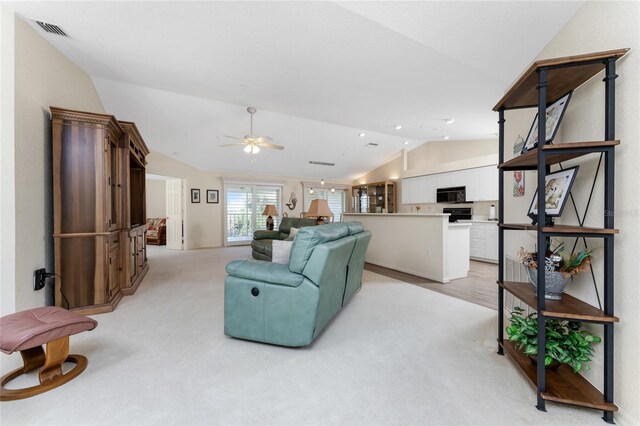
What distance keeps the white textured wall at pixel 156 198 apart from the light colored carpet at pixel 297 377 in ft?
23.9

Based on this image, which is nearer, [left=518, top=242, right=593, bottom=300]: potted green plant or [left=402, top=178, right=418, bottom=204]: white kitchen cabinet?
[left=518, top=242, right=593, bottom=300]: potted green plant

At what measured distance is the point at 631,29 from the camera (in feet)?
4.37

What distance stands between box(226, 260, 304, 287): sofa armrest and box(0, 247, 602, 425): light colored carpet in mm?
533

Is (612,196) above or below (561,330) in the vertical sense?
above

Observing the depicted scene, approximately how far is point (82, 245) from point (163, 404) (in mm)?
2137

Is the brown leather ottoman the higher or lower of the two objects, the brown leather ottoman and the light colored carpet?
the higher

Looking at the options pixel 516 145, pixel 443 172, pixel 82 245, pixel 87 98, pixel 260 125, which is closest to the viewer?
pixel 516 145

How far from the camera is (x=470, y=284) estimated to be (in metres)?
4.02

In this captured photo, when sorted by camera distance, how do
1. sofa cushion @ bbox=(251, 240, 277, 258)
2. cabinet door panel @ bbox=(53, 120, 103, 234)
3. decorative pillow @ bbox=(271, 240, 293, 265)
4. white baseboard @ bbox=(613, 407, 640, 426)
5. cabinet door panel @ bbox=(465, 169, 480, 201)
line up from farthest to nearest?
cabinet door panel @ bbox=(465, 169, 480, 201) → sofa cushion @ bbox=(251, 240, 277, 258) → cabinet door panel @ bbox=(53, 120, 103, 234) → decorative pillow @ bbox=(271, 240, 293, 265) → white baseboard @ bbox=(613, 407, 640, 426)

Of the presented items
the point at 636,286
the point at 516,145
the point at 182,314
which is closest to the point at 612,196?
the point at 636,286

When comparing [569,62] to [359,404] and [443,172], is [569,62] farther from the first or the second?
[443,172]

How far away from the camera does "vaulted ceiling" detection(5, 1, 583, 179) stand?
1943 mm

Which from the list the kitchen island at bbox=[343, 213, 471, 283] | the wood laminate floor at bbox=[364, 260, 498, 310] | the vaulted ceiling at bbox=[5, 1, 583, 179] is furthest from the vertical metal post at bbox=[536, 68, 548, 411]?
the kitchen island at bbox=[343, 213, 471, 283]

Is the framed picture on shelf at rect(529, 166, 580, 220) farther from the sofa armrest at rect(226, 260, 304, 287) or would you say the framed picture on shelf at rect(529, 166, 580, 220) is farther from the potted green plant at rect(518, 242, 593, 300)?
the sofa armrest at rect(226, 260, 304, 287)
